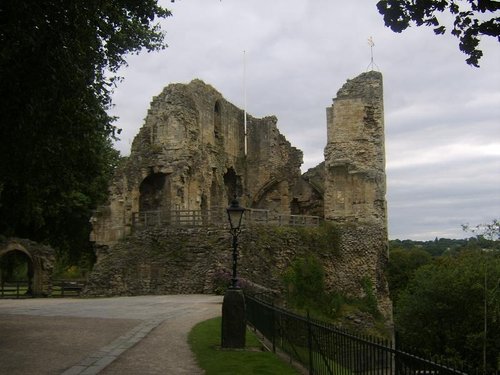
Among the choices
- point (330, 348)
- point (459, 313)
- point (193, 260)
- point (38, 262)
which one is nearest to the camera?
point (330, 348)

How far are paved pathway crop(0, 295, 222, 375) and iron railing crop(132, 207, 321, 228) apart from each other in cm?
785

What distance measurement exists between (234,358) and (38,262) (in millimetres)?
23918

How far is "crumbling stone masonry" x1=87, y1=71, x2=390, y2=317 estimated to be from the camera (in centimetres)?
2811

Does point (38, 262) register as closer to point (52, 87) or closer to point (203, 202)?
point (203, 202)

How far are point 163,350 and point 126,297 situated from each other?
14726 millimetres

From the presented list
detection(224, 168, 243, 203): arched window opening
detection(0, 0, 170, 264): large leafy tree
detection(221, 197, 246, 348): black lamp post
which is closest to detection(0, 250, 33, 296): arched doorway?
detection(224, 168, 243, 203): arched window opening

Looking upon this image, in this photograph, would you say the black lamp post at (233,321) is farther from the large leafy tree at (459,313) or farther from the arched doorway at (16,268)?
the arched doorway at (16,268)

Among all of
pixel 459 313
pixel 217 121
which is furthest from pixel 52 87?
pixel 217 121

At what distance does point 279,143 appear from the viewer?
43.7m

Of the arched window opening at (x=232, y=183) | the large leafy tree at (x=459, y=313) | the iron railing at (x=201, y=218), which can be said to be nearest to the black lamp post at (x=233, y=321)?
the iron railing at (x=201, y=218)

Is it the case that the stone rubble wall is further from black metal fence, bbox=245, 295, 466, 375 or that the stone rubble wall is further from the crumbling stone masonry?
black metal fence, bbox=245, 295, 466, 375

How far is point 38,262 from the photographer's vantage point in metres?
32.8

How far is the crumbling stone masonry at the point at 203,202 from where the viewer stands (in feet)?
92.2

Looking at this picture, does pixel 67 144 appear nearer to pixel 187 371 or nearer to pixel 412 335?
pixel 187 371
